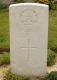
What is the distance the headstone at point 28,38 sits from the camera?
21.2 feet

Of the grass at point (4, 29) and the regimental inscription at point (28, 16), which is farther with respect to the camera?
the grass at point (4, 29)

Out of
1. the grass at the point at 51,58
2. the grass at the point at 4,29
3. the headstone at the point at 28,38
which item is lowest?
the grass at the point at 4,29

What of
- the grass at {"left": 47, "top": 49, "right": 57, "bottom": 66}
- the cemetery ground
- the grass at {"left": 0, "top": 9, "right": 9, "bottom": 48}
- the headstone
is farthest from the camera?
the grass at {"left": 0, "top": 9, "right": 9, "bottom": 48}

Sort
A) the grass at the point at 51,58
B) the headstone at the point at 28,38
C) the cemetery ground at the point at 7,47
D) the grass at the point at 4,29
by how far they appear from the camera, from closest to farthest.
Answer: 1. the headstone at the point at 28,38
2. the cemetery ground at the point at 7,47
3. the grass at the point at 51,58
4. the grass at the point at 4,29

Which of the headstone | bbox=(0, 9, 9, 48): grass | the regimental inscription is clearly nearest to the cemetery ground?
bbox=(0, 9, 9, 48): grass

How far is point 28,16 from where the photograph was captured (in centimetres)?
647

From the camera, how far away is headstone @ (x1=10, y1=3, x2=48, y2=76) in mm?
6449

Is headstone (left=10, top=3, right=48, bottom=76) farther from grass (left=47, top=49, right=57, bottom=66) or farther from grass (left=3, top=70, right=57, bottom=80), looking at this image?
Result: grass (left=47, top=49, right=57, bottom=66)

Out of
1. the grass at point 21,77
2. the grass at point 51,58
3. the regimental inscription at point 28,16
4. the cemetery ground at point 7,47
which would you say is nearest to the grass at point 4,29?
the cemetery ground at point 7,47

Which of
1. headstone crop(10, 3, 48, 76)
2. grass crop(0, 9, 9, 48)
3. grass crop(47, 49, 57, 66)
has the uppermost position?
headstone crop(10, 3, 48, 76)

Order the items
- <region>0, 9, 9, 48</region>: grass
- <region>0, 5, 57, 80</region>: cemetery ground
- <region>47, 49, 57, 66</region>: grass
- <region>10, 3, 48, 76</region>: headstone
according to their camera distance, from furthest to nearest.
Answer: <region>0, 9, 9, 48</region>: grass → <region>47, 49, 57, 66</region>: grass → <region>0, 5, 57, 80</region>: cemetery ground → <region>10, 3, 48, 76</region>: headstone

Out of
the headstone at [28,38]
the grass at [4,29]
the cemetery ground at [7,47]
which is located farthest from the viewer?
the grass at [4,29]

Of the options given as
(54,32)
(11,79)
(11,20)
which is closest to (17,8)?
(11,20)

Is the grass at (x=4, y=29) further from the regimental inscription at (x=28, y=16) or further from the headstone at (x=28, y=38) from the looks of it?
the regimental inscription at (x=28, y=16)
